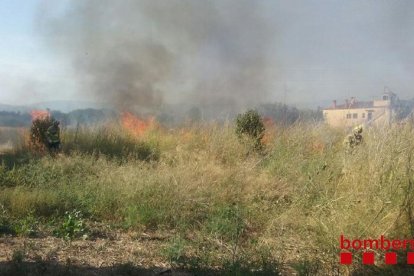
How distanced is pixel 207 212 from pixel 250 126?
13.8 ft

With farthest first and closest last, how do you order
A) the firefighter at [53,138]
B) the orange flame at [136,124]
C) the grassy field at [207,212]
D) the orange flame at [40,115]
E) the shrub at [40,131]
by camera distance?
the orange flame at [136,124] → the orange flame at [40,115] → the shrub at [40,131] → the firefighter at [53,138] → the grassy field at [207,212]

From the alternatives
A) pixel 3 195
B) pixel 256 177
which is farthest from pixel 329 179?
pixel 3 195

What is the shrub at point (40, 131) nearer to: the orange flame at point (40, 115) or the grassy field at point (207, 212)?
the orange flame at point (40, 115)

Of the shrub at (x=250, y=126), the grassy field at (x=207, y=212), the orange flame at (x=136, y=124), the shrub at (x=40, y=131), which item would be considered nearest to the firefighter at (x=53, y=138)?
the shrub at (x=40, y=131)

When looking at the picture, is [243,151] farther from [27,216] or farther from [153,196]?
[27,216]

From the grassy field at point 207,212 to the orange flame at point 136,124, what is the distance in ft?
11.4

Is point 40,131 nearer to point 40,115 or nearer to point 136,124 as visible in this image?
point 40,115

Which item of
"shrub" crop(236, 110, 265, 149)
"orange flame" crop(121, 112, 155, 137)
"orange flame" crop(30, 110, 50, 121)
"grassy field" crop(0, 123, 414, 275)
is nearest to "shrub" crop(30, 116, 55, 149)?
"orange flame" crop(30, 110, 50, 121)

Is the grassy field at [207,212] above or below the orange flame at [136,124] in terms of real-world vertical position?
below

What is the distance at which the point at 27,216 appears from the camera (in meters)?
4.18

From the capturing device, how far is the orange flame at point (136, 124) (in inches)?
394

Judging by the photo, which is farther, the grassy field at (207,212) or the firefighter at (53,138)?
the firefighter at (53,138)

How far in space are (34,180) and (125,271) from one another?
2846mm

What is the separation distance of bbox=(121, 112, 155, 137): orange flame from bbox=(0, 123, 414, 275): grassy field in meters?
3.47
